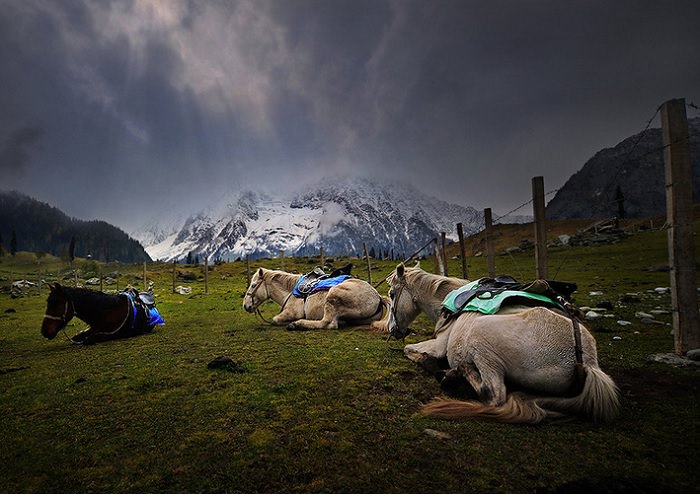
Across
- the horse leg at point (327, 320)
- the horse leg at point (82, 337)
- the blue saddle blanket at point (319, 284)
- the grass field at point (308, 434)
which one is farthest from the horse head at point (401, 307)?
the horse leg at point (82, 337)

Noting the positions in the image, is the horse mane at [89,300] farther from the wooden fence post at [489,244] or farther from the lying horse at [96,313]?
the wooden fence post at [489,244]

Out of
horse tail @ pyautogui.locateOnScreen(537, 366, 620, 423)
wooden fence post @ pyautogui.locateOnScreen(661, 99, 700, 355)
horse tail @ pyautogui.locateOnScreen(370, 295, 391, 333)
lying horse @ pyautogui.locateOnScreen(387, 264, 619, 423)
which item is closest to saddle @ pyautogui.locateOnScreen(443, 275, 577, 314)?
lying horse @ pyautogui.locateOnScreen(387, 264, 619, 423)

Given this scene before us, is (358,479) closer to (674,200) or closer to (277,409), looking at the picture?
(277,409)

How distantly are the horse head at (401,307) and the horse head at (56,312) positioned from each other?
7.88 meters

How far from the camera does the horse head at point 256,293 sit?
452 inches

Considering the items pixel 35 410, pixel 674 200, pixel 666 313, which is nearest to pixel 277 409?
pixel 35 410

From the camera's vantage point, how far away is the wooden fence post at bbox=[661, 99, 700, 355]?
5.21m

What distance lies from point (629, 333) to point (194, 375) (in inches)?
370

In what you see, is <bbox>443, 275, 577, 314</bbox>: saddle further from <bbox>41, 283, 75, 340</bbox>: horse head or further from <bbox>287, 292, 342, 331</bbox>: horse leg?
<bbox>41, 283, 75, 340</bbox>: horse head

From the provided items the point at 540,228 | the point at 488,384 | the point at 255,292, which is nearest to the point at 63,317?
the point at 255,292

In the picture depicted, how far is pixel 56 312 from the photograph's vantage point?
8.02 m

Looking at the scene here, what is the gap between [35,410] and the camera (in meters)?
3.98

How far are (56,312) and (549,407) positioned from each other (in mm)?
10449

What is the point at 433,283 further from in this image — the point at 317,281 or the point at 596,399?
the point at 317,281
